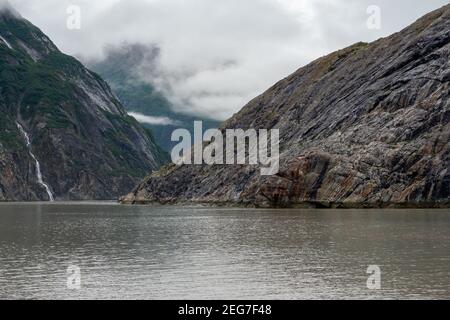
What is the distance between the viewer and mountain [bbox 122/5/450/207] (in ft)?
445

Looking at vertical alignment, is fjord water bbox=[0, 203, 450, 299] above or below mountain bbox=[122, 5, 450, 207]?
below

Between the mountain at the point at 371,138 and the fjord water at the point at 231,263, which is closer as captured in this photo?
the fjord water at the point at 231,263

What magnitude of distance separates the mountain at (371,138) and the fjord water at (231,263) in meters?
63.3

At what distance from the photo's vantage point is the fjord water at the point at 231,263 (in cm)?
3494

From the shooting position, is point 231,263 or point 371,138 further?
point 371,138

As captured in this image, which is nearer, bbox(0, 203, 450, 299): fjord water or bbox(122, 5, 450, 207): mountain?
bbox(0, 203, 450, 299): fjord water

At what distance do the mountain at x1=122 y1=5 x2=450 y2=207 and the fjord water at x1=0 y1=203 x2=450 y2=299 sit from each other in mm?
63283

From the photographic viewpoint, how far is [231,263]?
46125 mm

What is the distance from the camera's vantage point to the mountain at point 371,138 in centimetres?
13575

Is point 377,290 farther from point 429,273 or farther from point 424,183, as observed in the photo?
point 424,183

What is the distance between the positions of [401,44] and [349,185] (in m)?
57.7

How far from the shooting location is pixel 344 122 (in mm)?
166875

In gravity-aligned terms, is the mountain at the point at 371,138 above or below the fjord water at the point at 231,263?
above

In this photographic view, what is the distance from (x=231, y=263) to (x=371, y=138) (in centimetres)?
10939
